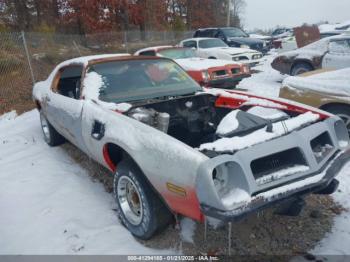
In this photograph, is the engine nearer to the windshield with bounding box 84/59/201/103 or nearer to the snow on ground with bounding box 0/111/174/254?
the windshield with bounding box 84/59/201/103

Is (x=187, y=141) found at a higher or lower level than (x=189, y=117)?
lower

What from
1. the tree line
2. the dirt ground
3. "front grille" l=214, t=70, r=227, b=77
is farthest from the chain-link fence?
the dirt ground

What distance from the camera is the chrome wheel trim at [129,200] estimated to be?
3.03 m

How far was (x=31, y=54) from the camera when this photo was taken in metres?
10.7

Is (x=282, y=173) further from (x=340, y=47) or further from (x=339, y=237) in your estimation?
(x=340, y=47)

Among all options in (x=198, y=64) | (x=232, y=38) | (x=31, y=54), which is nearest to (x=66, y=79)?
(x=198, y=64)

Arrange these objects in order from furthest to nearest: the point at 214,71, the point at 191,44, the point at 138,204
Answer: the point at 191,44, the point at 214,71, the point at 138,204

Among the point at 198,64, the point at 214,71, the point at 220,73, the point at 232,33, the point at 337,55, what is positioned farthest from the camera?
the point at 232,33

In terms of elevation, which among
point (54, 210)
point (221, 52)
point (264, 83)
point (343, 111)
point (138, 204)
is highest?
point (343, 111)

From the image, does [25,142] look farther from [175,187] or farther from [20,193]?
[175,187]

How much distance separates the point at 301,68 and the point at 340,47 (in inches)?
46.9

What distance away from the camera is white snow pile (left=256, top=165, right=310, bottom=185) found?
236 centimetres

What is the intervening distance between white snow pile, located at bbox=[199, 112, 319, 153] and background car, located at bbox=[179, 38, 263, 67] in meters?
8.55

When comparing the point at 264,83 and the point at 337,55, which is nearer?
the point at 337,55
